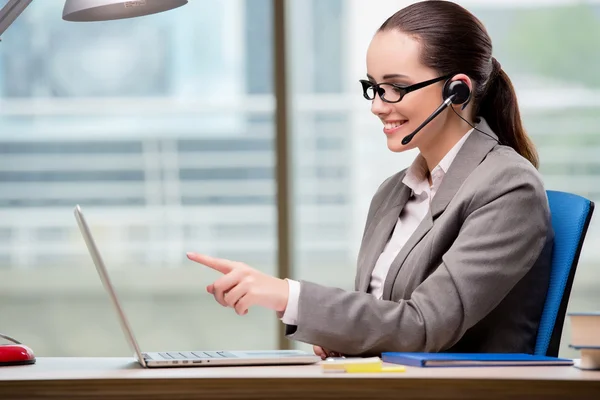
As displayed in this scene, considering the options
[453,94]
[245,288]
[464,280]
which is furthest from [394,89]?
[245,288]

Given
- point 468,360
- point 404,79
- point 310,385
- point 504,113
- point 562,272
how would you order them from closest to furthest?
point 310,385 → point 468,360 → point 562,272 → point 404,79 → point 504,113

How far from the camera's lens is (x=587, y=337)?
1.15m

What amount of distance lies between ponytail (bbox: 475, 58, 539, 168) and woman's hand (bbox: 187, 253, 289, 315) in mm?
652

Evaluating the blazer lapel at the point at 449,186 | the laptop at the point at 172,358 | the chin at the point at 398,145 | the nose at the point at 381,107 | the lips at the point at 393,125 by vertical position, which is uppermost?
the nose at the point at 381,107

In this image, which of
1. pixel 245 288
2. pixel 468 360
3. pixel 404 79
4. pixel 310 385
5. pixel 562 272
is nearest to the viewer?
pixel 310 385

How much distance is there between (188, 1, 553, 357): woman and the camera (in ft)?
4.45

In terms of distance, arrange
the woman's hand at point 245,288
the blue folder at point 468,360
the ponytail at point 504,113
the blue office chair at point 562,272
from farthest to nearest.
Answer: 1. the ponytail at point 504,113
2. the blue office chair at point 562,272
3. the woman's hand at point 245,288
4. the blue folder at point 468,360

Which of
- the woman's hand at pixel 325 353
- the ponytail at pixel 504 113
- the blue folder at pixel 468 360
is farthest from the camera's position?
the ponytail at pixel 504 113

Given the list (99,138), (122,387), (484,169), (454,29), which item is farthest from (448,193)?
(99,138)

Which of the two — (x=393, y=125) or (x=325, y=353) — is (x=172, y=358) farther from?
(x=393, y=125)

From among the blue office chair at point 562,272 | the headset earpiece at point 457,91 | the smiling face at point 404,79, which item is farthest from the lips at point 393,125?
the blue office chair at point 562,272

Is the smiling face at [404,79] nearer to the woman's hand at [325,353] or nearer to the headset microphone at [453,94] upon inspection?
the headset microphone at [453,94]

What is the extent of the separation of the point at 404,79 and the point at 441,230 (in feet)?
0.99

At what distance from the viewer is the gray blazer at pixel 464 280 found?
136 cm
